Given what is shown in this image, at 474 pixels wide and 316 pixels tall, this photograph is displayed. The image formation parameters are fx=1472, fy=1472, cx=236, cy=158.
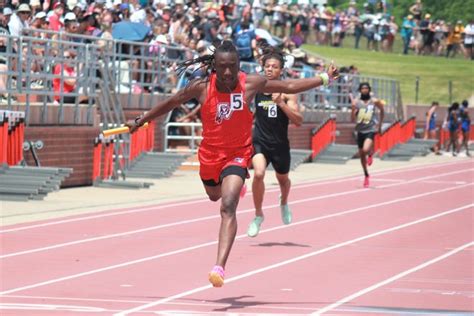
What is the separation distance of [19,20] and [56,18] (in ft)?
9.79

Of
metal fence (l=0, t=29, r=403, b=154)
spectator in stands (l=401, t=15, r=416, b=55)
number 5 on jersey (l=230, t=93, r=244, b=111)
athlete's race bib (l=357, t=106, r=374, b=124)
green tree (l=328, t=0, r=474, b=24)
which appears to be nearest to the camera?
number 5 on jersey (l=230, t=93, r=244, b=111)

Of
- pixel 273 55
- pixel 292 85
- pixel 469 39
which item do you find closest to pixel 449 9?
pixel 469 39

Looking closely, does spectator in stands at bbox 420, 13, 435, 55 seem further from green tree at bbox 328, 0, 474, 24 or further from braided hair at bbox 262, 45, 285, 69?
braided hair at bbox 262, 45, 285, 69

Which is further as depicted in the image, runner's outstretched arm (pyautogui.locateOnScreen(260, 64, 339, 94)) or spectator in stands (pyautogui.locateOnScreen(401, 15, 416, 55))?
spectator in stands (pyautogui.locateOnScreen(401, 15, 416, 55))

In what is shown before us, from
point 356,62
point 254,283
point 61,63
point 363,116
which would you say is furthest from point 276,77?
point 356,62

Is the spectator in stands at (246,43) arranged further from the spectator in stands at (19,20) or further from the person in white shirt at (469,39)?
the person in white shirt at (469,39)

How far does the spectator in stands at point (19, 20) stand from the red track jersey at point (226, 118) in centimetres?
1387

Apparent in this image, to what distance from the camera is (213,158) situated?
460 inches

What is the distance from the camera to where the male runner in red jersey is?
37.1 ft

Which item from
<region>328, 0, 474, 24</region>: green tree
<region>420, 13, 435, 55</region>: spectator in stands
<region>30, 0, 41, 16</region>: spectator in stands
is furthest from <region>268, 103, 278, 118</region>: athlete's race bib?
<region>420, 13, 435, 55</region>: spectator in stands

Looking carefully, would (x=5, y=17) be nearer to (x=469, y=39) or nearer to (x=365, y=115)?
(x=365, y=115)

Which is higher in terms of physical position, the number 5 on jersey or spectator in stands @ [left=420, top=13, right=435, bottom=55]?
the number 5 on jersey

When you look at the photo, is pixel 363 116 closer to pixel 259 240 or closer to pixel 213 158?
pixel 259 240

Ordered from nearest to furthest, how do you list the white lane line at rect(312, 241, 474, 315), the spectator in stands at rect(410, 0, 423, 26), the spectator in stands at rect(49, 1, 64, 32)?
1. the white lane line at rect(312, 241, 474, 315)
2. the spectator in stands at rect(49, 1, 64, 32)
3. the spectator in stands at rect(410, 0, 423, 26)
